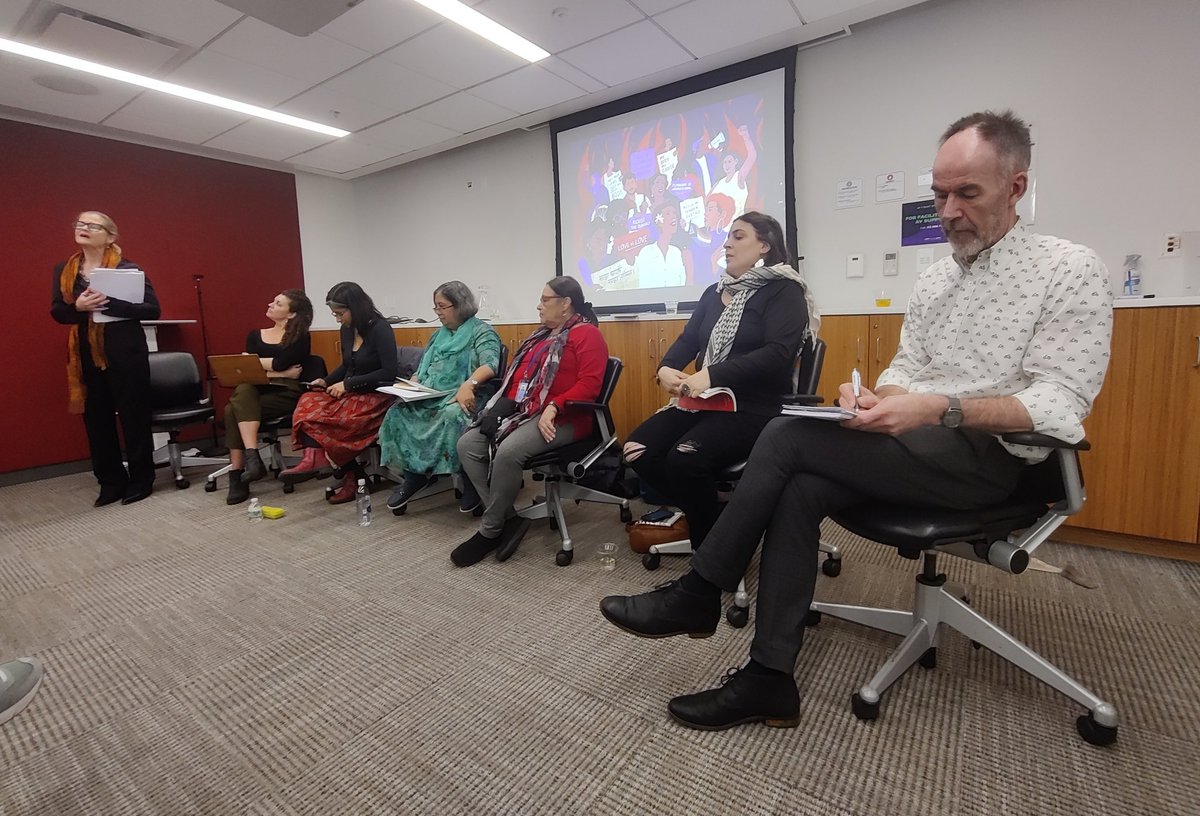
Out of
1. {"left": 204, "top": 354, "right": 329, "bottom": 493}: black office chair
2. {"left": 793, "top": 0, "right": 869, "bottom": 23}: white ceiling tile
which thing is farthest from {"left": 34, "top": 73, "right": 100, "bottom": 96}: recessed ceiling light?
{"left": 793, "top": 0, "right": 869, "bottom": 23}: white ceiling tile

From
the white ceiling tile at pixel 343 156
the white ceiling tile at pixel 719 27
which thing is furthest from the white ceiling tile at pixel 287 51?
the white ceiling tile at pixel 719 27

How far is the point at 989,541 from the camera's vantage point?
1.27 m

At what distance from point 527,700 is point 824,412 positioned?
1030 millimetres

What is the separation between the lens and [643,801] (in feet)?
3.73

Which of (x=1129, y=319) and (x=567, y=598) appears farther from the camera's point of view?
(x=1129, y=319)

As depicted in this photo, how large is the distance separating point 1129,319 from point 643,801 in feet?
8.00

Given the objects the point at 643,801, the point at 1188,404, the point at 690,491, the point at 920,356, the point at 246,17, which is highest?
the point at 246,17

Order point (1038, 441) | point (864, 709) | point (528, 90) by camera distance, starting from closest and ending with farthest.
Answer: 1. point (1038, 441)
2. point (864, 709)
3. point (528, 90)

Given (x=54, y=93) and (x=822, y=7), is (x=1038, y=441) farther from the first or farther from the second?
(x=54, y=93)

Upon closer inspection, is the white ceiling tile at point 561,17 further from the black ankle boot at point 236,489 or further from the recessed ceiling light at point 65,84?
the black ankle boot at point 236,489

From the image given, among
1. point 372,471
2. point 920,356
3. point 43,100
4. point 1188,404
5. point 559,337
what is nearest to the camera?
point 920,356

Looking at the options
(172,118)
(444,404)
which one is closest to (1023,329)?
(444,404)

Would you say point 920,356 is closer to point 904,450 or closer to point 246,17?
point 904,450

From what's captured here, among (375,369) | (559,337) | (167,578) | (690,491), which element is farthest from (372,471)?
(690,491)
